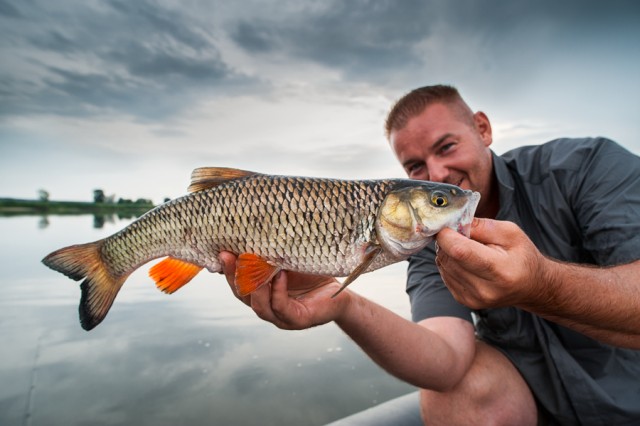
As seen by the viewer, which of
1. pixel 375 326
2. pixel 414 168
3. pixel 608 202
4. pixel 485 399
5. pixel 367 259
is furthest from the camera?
pixel 414 168

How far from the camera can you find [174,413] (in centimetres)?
349

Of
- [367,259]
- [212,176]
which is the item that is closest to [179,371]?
[212,176]

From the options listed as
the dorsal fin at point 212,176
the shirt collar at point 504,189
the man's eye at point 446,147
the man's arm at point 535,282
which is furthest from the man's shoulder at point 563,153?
the dorsal fin at point 212,176

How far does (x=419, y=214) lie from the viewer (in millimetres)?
1442

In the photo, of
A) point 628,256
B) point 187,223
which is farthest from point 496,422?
point 187,223

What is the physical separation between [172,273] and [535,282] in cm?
142

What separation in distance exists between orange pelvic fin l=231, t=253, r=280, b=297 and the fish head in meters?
0.44

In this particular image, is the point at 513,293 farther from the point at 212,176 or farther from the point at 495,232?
the point at 212,176

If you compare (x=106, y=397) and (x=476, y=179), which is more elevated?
(x=476, y=179)

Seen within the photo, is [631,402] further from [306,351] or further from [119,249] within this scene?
[306,351]

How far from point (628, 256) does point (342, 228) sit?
53.1 inches

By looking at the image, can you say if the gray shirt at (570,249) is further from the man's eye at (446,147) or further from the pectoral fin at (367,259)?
the pectoral fin at (367,259)

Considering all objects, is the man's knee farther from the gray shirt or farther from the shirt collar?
the shirt collar

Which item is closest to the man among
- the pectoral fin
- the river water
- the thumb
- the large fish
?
the thumb
